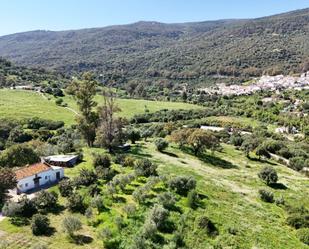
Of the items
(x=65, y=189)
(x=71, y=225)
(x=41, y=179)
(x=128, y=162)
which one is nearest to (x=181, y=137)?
(x=128, y=162)

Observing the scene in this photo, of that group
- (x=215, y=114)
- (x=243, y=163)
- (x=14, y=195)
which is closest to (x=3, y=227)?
(x=14, y=195)

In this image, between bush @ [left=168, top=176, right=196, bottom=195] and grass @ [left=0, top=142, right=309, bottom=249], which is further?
bush @ [left=168, top=176, right=196, bottom=195]

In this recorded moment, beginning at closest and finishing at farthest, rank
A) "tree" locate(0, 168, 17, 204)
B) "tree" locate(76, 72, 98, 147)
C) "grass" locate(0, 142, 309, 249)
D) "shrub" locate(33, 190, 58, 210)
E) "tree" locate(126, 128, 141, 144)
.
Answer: "grass" locate(0, 142, 309, 249)
"shrub" locate(33, 190, 58, 210)
"tree" locate(0, 168, 17, 204)
"tree" locate(76, 72, 98, 147)
"tree" locate(126, 128, 141, 144)

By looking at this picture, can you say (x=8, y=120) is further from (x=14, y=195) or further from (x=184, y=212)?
(x=184, y=212)

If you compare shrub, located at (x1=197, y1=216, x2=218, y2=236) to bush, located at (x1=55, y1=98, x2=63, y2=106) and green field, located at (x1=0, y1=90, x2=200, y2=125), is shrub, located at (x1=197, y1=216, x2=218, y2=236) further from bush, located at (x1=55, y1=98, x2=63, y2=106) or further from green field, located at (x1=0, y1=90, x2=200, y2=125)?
bush, located at (x1=55, y1=98, x2=63, y2=106)

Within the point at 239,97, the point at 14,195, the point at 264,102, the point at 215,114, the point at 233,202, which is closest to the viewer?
the point at 14,195

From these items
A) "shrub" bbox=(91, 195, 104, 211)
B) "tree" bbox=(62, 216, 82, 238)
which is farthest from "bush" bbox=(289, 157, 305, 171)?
"tree" bbox=(62, 216, 82, 238)
